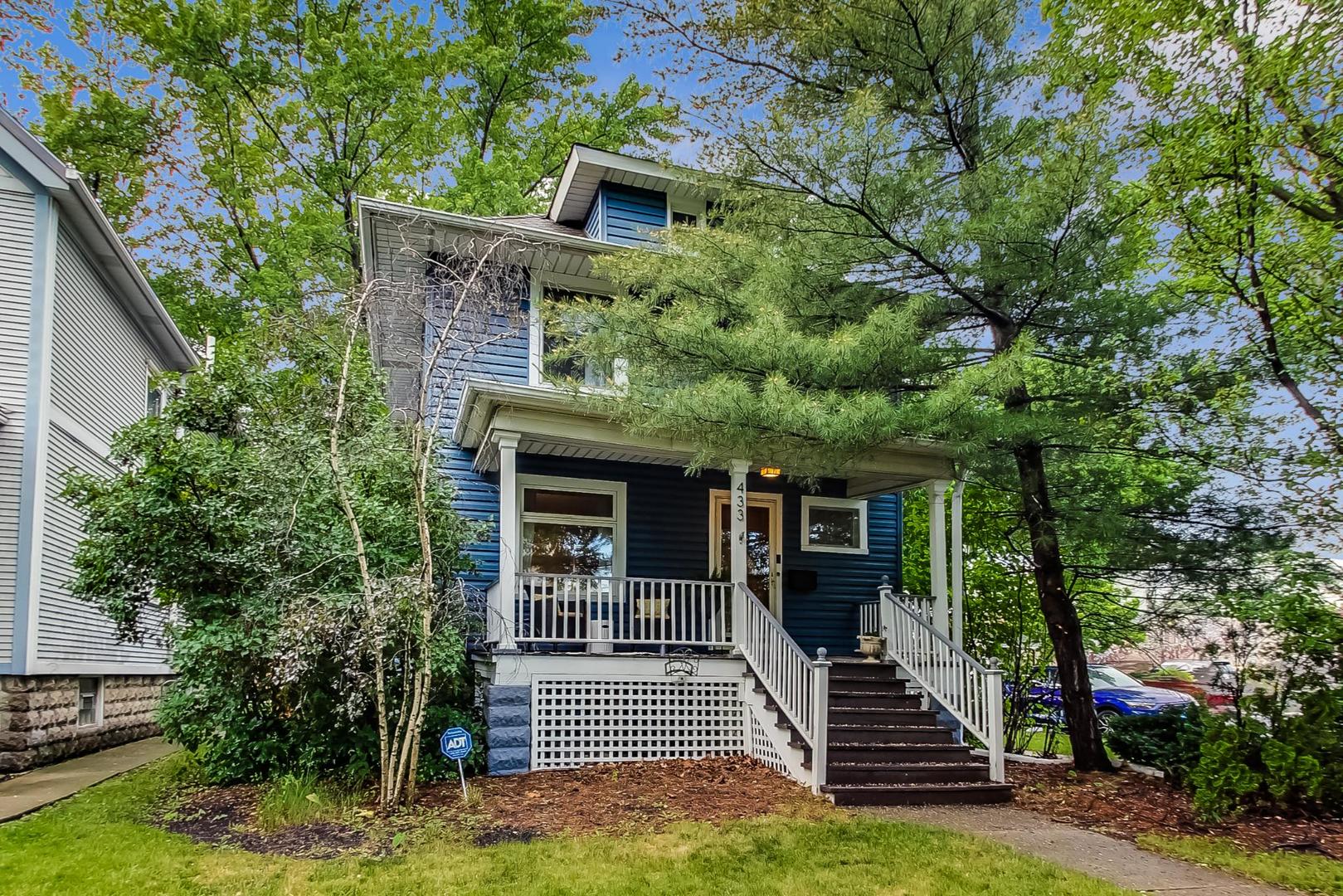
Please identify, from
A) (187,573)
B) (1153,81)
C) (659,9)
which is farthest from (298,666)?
(1153,81)

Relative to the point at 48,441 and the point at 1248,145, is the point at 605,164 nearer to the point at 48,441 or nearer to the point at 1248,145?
the point at 48,441

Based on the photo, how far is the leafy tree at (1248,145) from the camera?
5918mm

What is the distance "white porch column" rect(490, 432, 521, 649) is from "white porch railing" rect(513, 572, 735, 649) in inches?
3.8

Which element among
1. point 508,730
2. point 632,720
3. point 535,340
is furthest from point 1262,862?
point 535,340

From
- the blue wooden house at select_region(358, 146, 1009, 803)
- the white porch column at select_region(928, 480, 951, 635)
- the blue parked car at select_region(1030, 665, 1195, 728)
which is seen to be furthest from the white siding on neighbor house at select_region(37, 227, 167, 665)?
the blue parked car at select_region(1030, 665, 1195, 728)

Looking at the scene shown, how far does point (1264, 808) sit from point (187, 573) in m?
8.71

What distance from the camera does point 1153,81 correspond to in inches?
262

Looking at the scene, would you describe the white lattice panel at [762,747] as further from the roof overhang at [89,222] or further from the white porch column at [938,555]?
the roof overhang at [89,222]

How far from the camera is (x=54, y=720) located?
29.4 feet

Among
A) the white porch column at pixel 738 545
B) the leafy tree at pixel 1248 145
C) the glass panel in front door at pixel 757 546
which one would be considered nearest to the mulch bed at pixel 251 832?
the white porch column at pixel 738 545

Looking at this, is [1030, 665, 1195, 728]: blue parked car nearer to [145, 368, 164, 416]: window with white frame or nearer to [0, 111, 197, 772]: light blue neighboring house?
[0, 111, 197, 772]: light blue neighboring house

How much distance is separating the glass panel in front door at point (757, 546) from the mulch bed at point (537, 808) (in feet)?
10.1

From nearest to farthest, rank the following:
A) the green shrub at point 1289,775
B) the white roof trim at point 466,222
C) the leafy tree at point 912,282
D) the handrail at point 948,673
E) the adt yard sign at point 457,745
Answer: the green shrub at point 1289,775, the adt yard sign at point 457,745, the leafy tree at point 912,282, the handrail at point 948,673, the white roof trim at point 466,222

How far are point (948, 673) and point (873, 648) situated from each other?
131 cm
